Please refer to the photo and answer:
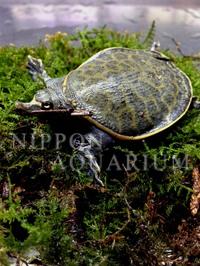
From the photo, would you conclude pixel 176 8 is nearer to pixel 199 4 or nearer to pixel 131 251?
pixel 199 4

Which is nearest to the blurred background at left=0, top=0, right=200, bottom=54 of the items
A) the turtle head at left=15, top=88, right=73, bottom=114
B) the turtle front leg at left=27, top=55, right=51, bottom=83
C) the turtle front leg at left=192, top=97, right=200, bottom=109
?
the turtle front leg at left=27, top=55, right=51, bottom=83

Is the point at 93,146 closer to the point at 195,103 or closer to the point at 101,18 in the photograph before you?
the point at 195,103

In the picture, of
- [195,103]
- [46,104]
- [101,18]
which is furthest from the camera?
[101,18]

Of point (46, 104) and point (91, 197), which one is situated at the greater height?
point (46, 104)

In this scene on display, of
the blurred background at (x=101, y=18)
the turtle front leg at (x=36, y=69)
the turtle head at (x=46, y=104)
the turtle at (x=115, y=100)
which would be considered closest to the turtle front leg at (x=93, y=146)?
the turtle at (x=115, y=100)

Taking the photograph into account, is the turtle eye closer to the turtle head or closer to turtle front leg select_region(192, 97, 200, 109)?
the turtle head

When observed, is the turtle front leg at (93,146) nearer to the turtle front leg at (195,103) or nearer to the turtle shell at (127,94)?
the turtle shell at (127,94)

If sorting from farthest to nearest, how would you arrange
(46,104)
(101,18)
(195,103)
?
(101,18) → (195,103) → (46,104)

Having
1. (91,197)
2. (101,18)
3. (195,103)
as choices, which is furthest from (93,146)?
(101,18)
